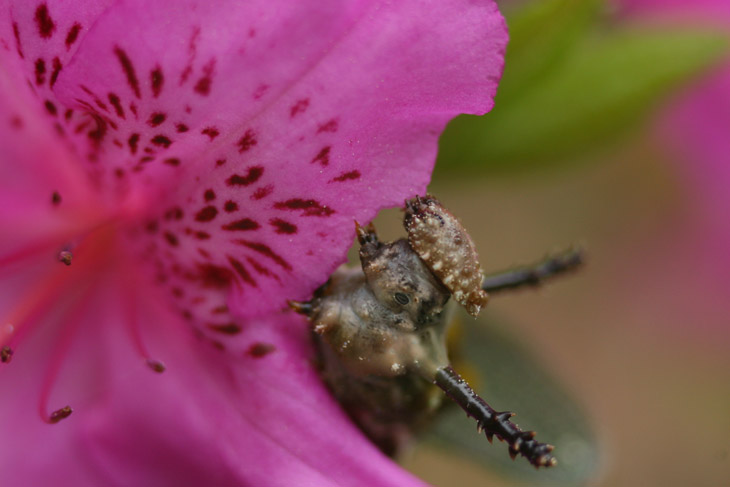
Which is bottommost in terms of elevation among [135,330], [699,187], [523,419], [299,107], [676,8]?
[135,330]

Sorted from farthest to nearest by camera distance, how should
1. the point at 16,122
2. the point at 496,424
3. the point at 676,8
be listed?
the point at 676,8
the point at 16,122
the point at 496,424

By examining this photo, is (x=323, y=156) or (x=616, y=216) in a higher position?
(x=616, y=216)

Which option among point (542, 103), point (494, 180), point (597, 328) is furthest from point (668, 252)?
point (542, 103)

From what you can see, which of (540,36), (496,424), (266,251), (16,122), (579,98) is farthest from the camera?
(579,98)

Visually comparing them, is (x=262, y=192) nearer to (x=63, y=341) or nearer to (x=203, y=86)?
(x=203, y=86)

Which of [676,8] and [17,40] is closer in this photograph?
[17,40]

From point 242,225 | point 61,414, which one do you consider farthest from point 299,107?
point 61,414
